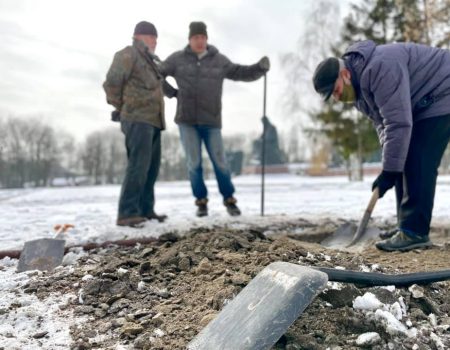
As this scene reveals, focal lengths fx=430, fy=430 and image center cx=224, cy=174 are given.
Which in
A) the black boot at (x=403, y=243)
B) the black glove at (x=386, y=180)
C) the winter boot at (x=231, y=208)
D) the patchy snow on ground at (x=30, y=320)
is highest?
the black glove at (x=386, y=180)

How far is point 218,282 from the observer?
2096 mm

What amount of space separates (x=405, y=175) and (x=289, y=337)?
6.66ft

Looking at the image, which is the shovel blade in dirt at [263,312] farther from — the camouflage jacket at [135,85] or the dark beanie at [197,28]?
the dark beanie at [197,28]

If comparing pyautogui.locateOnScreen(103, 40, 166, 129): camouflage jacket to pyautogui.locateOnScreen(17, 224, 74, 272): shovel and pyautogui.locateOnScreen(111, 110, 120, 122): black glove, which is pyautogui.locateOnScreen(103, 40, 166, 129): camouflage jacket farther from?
pyautogui.locateOnScreen(17, 224, 74, 272): shovel

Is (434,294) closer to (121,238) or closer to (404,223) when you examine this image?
(404,223)

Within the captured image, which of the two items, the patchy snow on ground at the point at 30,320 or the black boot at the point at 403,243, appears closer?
the patchy snow on ground at the point at 30,320

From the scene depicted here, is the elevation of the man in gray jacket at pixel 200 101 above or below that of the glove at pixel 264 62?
below

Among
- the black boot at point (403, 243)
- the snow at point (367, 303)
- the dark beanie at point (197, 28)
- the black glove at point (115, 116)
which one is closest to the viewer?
the snow at point (367, 303)

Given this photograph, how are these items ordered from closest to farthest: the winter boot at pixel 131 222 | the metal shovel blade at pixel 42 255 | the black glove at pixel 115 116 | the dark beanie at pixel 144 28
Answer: the metal shovel blade at pixel 42 255 → the winter boot at pixel 131 222 → the dark beanie at pixel 144 28 → the black glove at pixel 115 116

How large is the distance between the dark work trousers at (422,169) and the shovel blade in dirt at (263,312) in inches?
68.9

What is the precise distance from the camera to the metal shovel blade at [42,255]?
282 centimetres

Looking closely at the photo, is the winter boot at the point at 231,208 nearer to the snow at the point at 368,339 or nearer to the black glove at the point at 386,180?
the black glove at the point at 386,180

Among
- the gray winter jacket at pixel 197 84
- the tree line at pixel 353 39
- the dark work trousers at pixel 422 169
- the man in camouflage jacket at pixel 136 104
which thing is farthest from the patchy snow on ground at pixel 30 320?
the tree line at pixel 353 39

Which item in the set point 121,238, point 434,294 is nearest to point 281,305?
point 434,294
